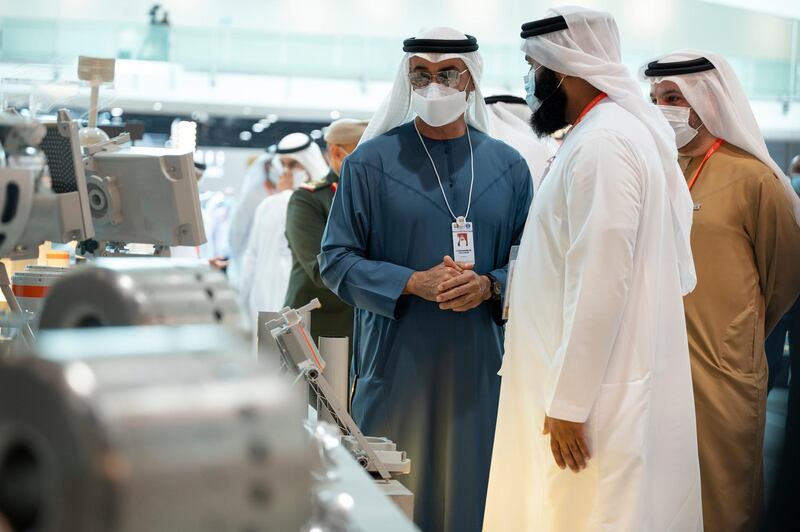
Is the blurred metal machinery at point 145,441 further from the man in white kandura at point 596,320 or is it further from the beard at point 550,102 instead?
the beard at point 550,102

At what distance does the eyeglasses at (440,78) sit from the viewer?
10.1 ft

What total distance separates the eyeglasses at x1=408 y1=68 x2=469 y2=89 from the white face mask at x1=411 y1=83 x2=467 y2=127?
0.03m

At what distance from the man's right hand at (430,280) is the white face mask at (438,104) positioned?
0.46 m

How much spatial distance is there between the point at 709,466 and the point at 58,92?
2323 millimetres

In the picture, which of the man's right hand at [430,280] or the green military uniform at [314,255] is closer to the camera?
the man's right hand at [430,280]

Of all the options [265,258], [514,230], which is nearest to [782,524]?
[514,230]

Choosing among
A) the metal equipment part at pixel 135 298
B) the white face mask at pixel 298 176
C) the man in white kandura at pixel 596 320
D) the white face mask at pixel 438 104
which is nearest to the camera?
the metal equipment part at pixel 135 298

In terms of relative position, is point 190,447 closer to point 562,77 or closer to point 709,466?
point 562,77

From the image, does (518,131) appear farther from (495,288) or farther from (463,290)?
(463,290)

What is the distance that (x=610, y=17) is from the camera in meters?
2.71

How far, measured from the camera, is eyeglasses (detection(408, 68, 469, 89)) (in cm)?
308

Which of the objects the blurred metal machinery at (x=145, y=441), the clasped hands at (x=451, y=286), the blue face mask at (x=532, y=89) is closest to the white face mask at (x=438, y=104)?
the blue face mask at (x=532, y=89)

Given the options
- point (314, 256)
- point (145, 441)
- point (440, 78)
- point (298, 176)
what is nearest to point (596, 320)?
point (440, 78)

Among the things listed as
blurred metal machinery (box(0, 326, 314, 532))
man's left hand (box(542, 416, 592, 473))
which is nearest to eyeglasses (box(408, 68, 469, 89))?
man's left hand (box(542, 416, 592, 473))
